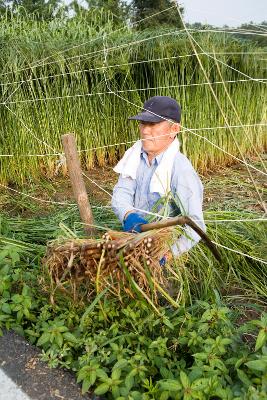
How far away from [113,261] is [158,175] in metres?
0.54

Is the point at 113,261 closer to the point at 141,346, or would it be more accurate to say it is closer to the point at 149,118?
the point at 141,346

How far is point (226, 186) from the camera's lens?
16.8 ft

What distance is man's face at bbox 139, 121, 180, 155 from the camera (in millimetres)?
2041

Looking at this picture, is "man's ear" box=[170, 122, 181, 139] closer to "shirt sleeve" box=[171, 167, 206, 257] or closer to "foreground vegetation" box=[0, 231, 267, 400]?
"shirt sleeve" box=[171, 167, 206, 257]

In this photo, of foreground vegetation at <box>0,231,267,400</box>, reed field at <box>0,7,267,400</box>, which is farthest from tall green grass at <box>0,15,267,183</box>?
foreground vegetation at <box>0,231,267,400</box>

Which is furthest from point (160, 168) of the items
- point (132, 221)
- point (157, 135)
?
point (132, 221)

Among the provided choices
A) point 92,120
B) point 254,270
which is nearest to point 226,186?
point 92,120

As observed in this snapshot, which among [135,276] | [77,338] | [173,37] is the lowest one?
[77,338]

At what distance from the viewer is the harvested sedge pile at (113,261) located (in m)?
1.55

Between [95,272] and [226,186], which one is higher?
[95,272]

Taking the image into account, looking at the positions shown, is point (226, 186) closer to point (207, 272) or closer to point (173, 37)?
point (173, 37)

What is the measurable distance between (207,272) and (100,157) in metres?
3.33

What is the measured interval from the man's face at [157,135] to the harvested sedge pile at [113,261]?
1.87 ft

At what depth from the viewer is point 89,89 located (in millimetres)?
5281
